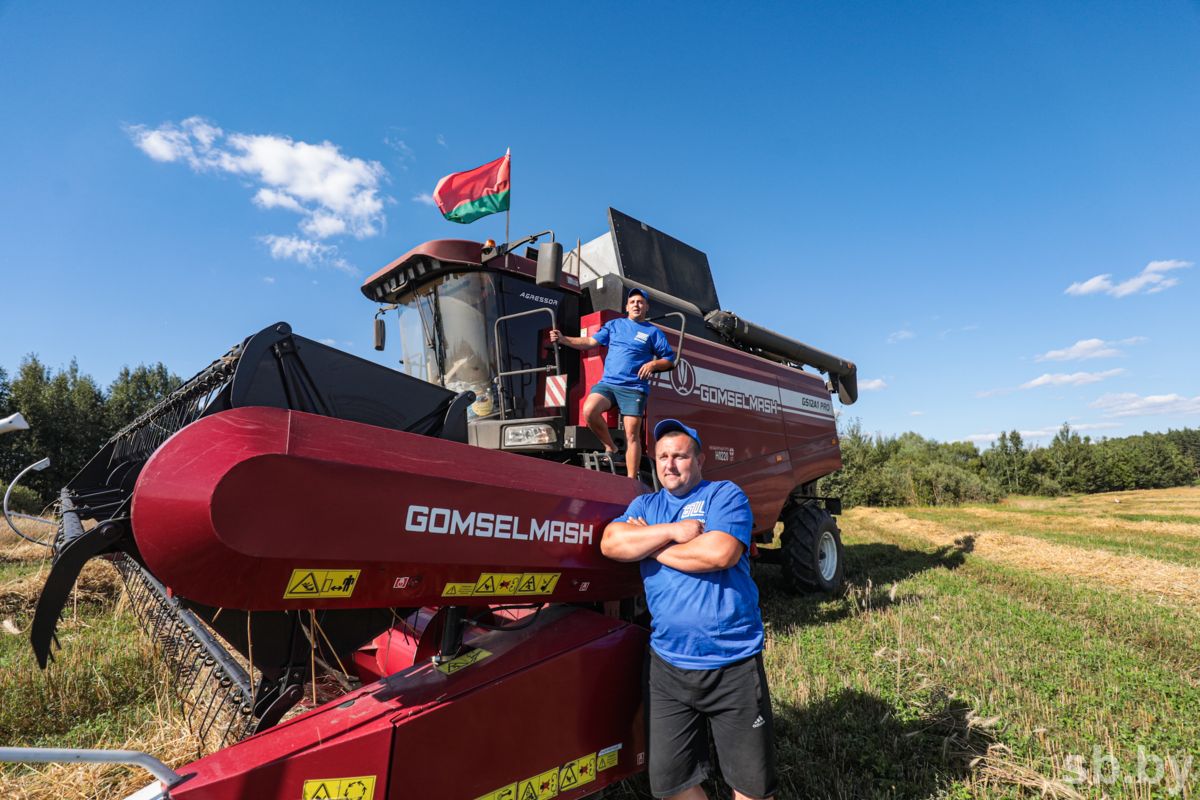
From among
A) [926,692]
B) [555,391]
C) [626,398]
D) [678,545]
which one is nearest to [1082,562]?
[926,692]

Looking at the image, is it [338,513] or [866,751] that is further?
[866,751]

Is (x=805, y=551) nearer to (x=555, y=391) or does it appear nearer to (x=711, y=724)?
(x=555, y=391)

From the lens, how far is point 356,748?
168cm

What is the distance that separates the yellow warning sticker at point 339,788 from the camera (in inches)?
64.7

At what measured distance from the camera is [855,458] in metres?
23.6

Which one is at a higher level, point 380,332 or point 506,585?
point 380,332

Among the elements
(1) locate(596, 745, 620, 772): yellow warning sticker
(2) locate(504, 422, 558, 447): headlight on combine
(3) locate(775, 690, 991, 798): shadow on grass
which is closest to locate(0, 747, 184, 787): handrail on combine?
(1) locate(596, 745, 620, 772): yellow warning sticker

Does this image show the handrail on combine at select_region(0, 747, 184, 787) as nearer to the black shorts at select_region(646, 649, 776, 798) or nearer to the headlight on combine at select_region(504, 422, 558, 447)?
the black shorts at select_region(646, 649, 776, 798)

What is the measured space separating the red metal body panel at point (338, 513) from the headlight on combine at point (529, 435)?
6.14 feet

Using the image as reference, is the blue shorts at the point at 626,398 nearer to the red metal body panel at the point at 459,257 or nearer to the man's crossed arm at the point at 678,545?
the red metal body panel at the point at 459,257

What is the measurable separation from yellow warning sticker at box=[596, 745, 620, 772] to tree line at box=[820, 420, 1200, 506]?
2102 cm

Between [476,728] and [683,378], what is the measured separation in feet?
11.7

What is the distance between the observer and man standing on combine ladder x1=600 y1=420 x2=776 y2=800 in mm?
2004

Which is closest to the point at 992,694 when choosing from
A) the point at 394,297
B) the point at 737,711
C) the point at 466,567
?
the point at 737,711
